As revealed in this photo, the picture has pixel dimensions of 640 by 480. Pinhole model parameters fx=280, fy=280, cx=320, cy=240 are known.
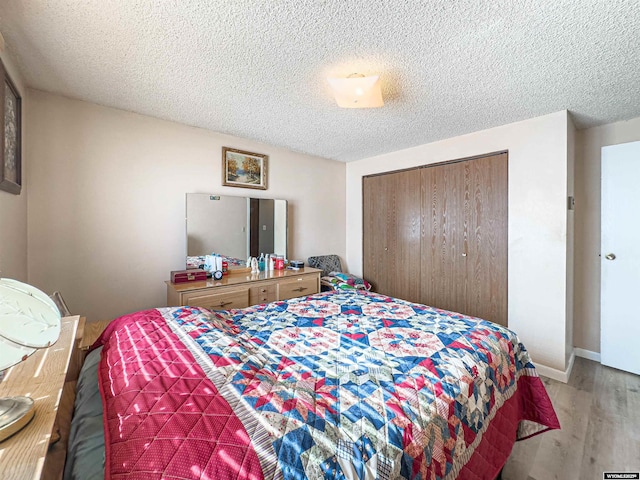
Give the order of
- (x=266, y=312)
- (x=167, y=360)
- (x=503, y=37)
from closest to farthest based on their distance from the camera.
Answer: (x=167, y=360) < (x=503, y=37) < (x=266, y=312)

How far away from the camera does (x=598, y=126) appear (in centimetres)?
286

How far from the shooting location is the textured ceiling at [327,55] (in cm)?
138

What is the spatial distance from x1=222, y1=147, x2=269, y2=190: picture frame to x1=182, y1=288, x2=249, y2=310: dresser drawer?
1.25 metres

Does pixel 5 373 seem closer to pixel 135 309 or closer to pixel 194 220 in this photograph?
pixel 135 309

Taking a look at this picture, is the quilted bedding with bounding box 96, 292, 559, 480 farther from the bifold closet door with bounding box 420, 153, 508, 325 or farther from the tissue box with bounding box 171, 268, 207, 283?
the bifold closet door with bounding box 420, 153, 508, 325

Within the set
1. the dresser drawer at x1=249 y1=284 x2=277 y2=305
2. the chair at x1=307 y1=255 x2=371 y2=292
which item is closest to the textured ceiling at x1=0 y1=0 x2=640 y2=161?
the dresser drawer at x1=249 y1=284 x2=277 y2=305

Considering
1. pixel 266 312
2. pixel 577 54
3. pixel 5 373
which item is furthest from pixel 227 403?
pixel 577 54

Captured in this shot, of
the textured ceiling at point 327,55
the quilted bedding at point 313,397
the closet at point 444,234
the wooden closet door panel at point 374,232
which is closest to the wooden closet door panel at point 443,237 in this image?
the closet at point 444,234

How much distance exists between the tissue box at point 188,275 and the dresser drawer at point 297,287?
31.1 inches

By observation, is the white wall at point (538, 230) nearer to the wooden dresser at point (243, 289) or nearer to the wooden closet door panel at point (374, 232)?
the wooden closet door panel at point (374, 232)

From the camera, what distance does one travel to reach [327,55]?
5.63 ft

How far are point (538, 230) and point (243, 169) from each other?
3.11 metres

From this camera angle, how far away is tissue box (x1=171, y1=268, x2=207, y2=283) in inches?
101

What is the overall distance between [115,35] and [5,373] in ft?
5.57
